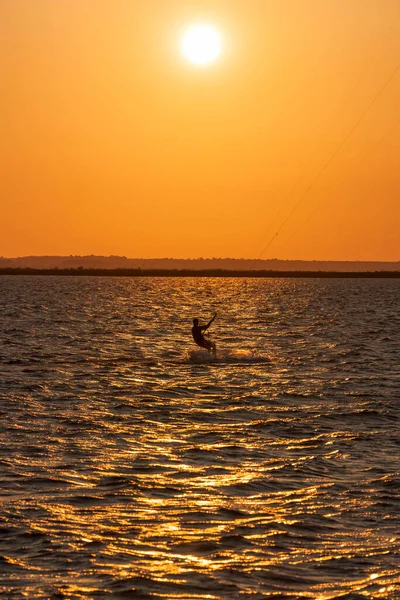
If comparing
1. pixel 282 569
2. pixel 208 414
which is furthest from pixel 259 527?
pixel 208 414

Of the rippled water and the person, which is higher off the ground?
the person

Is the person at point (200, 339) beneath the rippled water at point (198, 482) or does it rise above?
above

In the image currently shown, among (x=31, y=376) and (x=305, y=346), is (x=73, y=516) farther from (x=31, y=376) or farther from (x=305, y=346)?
(x=305, y=346)

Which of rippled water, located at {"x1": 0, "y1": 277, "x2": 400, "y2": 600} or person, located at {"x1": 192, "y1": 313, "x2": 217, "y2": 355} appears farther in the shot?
person, located at {"x1": 192, "y1": 313, "x2": 217, "y2": 355}

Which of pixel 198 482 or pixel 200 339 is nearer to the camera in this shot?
pixel 198 482

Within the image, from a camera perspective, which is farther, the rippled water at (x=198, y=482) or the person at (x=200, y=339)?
the person at (x=200, y=339)

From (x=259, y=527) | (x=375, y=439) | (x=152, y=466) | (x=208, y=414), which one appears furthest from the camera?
(x=208, y=414)

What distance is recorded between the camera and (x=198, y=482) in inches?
650

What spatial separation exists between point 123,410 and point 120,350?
61.8 feet

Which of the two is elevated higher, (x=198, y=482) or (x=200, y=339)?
(x=200, y=339)

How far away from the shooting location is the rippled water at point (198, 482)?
1211cm

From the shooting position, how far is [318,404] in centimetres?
2636

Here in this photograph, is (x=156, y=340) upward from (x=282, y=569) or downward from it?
upward

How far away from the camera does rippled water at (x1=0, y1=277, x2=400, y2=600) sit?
39.7 feet
